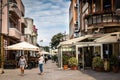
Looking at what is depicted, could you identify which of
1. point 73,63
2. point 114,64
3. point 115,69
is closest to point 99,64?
point 114,64

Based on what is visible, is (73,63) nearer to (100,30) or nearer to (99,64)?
(99,64)

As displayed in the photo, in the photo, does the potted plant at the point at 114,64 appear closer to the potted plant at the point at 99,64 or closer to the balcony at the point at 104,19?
the potted plant at the point at 99,64

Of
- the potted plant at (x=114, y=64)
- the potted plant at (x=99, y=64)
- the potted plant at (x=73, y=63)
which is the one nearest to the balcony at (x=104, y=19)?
the potted plant at (x=73, y=63)

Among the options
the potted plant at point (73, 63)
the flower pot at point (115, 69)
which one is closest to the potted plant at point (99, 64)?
the flower pot at point (115, 69)

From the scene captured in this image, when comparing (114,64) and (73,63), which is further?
(73,63)

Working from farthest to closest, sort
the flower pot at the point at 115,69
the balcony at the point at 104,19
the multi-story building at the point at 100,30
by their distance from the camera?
1. the balcony at the point at 104,19
2. the multi-story building at the point at 100,30
3. the flower pot at the point at 115,69

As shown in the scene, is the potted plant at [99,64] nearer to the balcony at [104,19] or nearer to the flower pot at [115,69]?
the flower pot at [115,69]

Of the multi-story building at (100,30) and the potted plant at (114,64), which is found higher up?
the multi-story building at (100,30)

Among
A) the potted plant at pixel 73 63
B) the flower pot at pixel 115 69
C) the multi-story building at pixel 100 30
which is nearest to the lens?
the flower pot at pixel 115 69

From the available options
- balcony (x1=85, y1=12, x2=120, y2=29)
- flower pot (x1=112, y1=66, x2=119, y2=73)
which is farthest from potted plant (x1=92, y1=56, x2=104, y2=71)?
balcony (x1=85, y1=12, x2=120, y2=29)

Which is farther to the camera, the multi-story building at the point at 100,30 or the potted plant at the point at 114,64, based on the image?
the multi-story building at the point at 100,30

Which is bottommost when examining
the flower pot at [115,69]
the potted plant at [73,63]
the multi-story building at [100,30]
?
the flower pot at [115,69]

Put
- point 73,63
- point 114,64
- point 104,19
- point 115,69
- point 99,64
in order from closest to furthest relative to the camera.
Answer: point 115,69 → point 114,64 → point 99,64 → point 73,63 → point 104,19

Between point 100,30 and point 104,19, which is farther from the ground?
point 104,19
